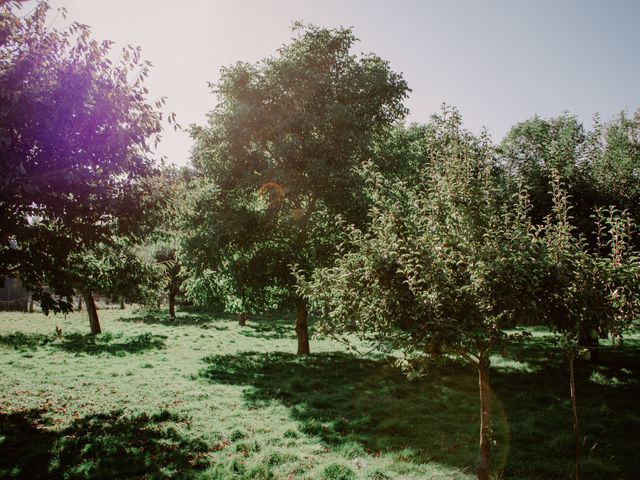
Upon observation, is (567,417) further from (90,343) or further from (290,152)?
(90,343)

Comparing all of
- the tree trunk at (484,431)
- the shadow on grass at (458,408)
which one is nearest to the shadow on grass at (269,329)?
the shadow on grass at (458,408)

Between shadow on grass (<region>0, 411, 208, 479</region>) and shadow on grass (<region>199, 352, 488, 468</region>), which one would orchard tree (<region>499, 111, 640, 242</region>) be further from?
shadow on grass (<region>0, 411, 208, 479</region>)

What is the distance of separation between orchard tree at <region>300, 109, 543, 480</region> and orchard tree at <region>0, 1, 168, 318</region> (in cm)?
656

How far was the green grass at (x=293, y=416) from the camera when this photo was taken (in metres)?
9.01

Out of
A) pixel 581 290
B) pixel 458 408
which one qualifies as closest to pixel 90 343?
pixel 458 408

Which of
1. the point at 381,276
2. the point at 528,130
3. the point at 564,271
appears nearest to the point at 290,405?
the point at 381,276

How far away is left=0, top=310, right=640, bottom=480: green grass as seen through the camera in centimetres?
901

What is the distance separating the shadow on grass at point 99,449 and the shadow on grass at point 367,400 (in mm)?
3272

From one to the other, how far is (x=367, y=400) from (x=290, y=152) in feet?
36.8

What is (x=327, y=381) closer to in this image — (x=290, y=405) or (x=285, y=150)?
(x=290, y=405)

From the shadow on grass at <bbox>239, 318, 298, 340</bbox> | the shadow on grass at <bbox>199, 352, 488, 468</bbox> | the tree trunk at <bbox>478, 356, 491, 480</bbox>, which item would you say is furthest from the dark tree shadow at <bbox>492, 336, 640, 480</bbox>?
the shadow on grass at <bbox>239, 318, 298, 340</bbox>

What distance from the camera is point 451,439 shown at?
10641mm

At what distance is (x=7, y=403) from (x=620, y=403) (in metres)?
20.1

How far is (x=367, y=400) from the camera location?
14.1 meters
